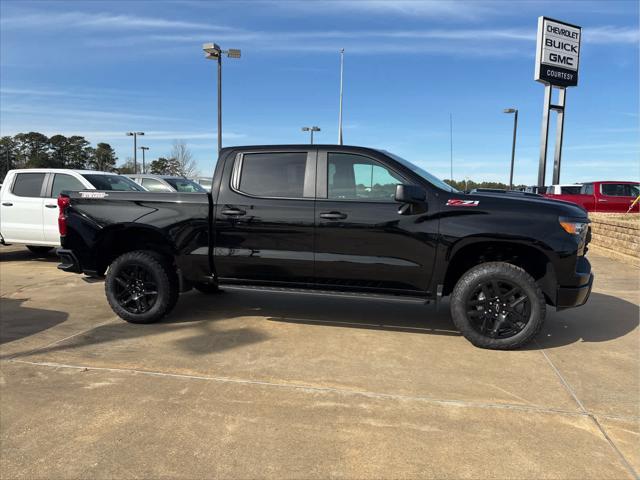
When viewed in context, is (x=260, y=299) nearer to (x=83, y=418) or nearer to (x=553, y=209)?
(x=83, y=418)

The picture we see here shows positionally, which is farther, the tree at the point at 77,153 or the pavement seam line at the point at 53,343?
the tree at the point at 77,153

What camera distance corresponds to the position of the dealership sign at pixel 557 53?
1914 cm

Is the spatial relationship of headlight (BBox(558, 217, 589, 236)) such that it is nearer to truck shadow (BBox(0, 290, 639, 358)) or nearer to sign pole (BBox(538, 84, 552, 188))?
truck shadow (BBox(0, 290, 639, 358))

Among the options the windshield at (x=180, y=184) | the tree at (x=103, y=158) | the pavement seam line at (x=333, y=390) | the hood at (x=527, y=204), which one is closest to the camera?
the pavement seam line at (x=333, y=390)

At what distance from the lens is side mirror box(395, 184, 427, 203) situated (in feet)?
13.5

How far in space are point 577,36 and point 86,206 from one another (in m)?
21.6

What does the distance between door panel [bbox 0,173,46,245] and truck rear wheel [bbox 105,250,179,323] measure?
455 centimetres

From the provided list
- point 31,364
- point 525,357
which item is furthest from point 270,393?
point 525,357

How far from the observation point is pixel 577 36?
64.8ft

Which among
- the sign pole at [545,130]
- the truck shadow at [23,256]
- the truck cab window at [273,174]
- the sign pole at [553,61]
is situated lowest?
the truck shadow at [23,256]

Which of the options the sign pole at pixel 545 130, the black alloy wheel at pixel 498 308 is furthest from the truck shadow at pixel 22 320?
the sign pole at pixel 545 130

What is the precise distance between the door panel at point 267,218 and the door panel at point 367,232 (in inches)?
6.5

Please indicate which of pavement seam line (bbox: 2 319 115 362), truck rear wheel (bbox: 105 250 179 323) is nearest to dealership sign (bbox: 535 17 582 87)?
truck rear wheel (bbox: 105 250 179 323)

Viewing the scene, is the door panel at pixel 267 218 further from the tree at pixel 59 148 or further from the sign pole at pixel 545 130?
the tree at pixel 59 148
